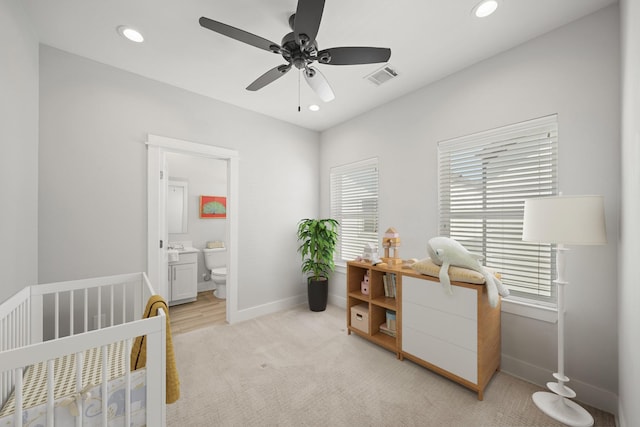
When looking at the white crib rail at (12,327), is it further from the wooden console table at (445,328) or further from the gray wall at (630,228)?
the gray wall at (630,228)

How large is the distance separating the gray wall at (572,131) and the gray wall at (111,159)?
2.20 meters

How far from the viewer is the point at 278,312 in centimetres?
344

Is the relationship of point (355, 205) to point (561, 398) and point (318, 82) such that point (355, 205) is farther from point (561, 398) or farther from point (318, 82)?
point (561, 398)

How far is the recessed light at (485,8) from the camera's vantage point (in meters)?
1.60

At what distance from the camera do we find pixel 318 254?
3410 millimetres

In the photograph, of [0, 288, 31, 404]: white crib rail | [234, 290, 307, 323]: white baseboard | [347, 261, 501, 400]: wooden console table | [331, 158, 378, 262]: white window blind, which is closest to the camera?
[0, 288, 31, 404]: white crib rail

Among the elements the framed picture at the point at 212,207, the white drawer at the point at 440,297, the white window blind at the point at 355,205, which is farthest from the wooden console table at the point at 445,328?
the framed picture at the point at 212,207

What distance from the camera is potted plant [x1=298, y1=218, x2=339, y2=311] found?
11.1 ft

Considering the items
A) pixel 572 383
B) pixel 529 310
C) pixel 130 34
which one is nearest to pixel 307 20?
pixel 130 34

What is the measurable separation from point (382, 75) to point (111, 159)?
2710 millimetres

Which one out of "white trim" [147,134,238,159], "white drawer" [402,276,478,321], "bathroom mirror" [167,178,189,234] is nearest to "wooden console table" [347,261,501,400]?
"white drawer" [402,276,478,321]

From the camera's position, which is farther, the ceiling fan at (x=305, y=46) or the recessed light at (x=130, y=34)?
the recessed light at (x=130, y=34)

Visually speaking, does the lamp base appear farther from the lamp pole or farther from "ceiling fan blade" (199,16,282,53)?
"ceiling fan blade" (199,16,282,53)

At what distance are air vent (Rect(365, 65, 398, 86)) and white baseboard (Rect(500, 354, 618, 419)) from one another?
268 centimetres
